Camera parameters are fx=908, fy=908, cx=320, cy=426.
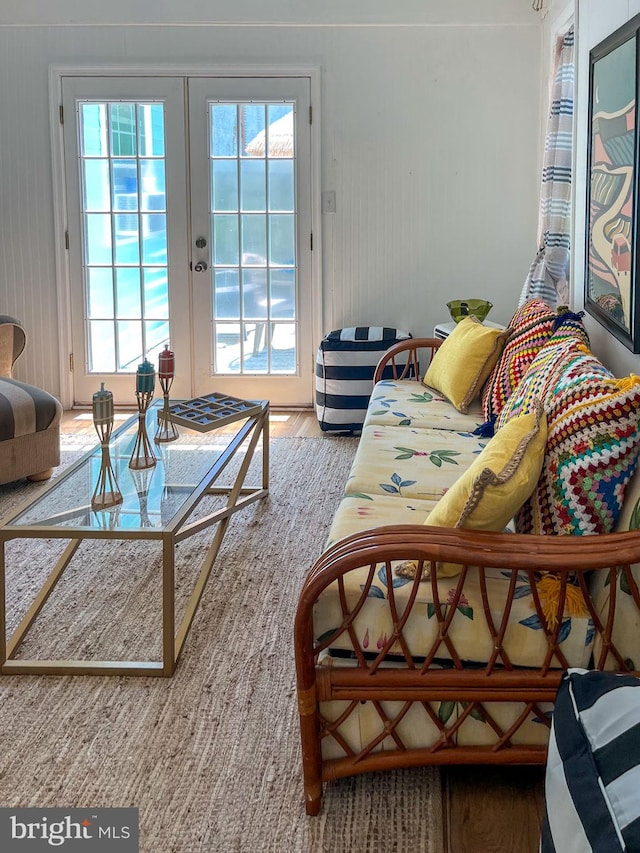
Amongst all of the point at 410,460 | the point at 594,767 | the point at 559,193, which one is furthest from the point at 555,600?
the point at 559,193

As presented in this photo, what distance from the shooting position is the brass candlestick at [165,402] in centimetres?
315

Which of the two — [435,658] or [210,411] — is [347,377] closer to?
[210,411]

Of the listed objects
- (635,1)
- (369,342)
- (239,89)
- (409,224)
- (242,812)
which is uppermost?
(239,89)

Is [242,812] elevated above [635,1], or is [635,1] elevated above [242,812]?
[635,1]

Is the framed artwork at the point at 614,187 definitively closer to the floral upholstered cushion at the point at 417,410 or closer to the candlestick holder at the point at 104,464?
the floral upholstered cushion at the point at 417,410

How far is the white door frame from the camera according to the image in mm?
5078

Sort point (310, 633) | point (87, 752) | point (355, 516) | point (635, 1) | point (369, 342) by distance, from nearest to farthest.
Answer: point (310, 633) → point (87, 752) → point (355, 516) → point (635, 1) → point (369, 342)

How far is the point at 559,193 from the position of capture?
163 inches

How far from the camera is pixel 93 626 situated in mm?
2645

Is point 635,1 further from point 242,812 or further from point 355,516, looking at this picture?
point 242,812

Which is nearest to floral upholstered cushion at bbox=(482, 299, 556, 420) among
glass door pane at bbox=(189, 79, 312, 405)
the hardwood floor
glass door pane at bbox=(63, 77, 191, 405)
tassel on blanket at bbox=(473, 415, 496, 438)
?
tassel on blanket at bbox=(473, 415, 496, 438)

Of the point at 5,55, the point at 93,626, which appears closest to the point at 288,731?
the point at 93,626

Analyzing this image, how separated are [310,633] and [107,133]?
167 inches

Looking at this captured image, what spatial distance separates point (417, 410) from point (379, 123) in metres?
2.25
